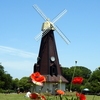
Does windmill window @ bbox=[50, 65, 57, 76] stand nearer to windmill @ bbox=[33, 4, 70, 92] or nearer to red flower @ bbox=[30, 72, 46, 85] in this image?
windmill @ bbox=[33, 4, 70, 92]

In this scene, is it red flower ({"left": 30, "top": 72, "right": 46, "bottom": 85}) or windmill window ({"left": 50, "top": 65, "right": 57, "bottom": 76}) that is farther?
windmill window ({"left": 50, "top": 65, "right": 57, "bottom": 76})

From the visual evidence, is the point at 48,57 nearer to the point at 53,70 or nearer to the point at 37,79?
the point at 53,70

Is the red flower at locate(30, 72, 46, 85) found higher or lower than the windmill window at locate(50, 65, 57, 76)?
lower

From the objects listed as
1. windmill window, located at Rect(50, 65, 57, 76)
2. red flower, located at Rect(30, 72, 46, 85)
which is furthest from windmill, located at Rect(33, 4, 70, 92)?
red flower, located at Rect(30, 72, 46, 85)

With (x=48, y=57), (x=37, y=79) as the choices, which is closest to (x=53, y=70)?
(x=48, y=57)

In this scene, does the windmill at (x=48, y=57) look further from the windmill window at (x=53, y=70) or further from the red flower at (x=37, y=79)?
the red flower at (x=37, y=79)

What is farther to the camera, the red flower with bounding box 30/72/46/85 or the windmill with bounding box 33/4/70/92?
the windmill with bounding box 33/4/70/92

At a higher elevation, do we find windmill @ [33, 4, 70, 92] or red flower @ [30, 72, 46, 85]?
windmill @ [33, 4, 70, 92]

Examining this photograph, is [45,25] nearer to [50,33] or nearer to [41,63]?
[50,33]

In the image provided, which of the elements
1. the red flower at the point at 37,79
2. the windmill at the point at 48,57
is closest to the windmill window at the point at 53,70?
the windmill at the point at 48,57

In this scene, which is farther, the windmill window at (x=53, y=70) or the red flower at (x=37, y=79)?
the windmill window at (x=53, y=70)

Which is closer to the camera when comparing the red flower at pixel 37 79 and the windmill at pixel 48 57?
the red flower at pixel 37 79

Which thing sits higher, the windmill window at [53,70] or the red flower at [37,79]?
the windmill window at [53,70]

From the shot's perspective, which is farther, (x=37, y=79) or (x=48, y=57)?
(x=48, y=57)
